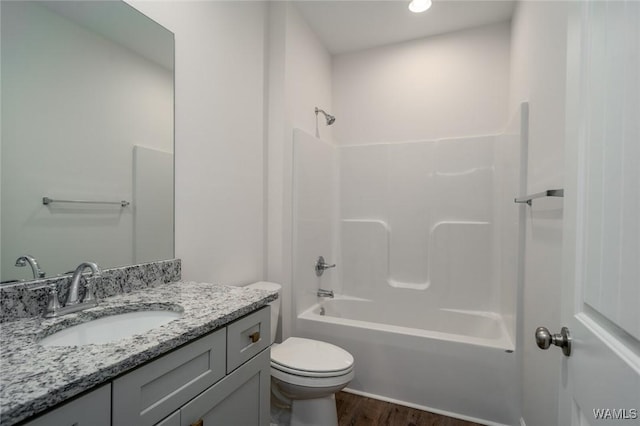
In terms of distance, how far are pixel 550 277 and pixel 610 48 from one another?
1049mm

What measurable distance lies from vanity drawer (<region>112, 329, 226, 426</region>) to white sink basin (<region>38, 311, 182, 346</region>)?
0.22m

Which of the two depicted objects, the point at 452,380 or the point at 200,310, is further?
the point at 452,380

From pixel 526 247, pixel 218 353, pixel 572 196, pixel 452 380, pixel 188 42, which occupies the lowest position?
pixel 452 380

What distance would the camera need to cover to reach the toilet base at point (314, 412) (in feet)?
5.29

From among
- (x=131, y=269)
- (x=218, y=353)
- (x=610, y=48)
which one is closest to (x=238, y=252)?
(x=131, y=269)

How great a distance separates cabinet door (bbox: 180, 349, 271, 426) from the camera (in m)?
0.89

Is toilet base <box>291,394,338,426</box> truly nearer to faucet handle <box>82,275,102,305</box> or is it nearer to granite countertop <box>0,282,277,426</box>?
granite countertop <box>0,282,277,426</box>

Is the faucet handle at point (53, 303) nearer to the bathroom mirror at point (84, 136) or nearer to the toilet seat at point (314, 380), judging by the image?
the bathroom mirror at point (84, 136)

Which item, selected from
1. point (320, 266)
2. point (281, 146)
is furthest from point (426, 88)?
point (320, 266)

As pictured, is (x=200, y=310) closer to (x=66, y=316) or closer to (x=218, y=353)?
(x=218, y=353)

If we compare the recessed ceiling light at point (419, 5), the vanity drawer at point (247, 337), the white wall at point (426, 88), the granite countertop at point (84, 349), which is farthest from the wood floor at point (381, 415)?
the recessed ceiling light at point (419, 5)

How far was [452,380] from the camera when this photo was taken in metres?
1.85

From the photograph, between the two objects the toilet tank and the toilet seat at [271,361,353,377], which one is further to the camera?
the toilet tank

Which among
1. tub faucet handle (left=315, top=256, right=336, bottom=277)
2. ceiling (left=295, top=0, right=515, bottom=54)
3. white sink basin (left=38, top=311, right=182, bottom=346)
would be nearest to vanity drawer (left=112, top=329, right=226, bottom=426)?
white sink basin (left=38, top=311, right=182, bottom=346)
